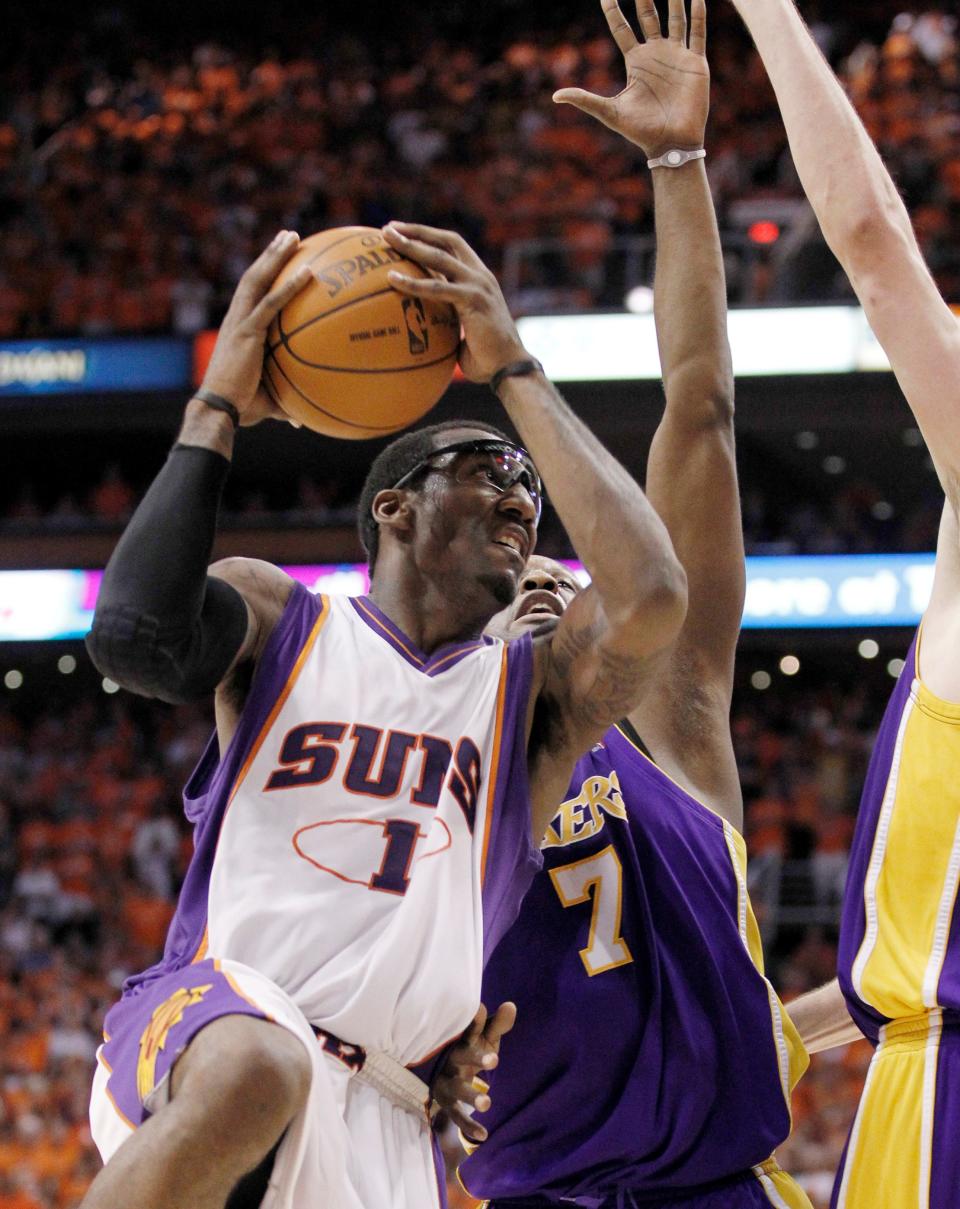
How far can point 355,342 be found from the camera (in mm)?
2938

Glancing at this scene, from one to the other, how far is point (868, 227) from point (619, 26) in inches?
46.1

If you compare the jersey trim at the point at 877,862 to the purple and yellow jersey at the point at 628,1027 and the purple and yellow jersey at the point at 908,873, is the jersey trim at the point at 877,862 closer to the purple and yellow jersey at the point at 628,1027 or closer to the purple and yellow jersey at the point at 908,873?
the purple and yellow jersey at the point at 908,873

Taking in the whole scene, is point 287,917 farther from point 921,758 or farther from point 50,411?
point 50,411

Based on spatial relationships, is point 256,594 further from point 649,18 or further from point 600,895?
point 649,18

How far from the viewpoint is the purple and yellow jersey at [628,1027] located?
3.29 m

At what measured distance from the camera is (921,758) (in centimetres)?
286

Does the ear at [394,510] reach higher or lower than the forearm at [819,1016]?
higher

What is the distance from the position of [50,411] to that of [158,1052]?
1436 centimetres

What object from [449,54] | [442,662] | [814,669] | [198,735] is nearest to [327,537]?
[198,735]

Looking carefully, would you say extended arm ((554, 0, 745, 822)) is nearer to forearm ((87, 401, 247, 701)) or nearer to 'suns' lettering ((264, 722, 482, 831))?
'suns' lettering ((264, 722, 482, 831))

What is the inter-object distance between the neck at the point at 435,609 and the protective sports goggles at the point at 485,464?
0.20m

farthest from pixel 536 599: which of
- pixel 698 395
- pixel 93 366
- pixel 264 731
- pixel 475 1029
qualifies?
pixel 93 366

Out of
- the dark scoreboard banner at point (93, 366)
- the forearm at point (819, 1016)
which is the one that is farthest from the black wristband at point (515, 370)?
the dark scoreboard banner at point (93, 366)

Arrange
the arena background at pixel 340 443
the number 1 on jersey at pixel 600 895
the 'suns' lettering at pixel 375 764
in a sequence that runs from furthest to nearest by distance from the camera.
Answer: the arena background at pixel 340 443
the number 1 on jersey at pixel 600 895
the 'suns' lettering at pixel 375 764
